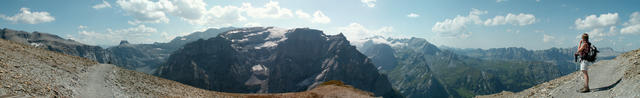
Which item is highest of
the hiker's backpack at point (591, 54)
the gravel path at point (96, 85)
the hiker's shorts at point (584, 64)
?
the hiker's backpack at point (591, 54)

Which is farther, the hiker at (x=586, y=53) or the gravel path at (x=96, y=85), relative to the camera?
the gravel path at (x=96, y=85)

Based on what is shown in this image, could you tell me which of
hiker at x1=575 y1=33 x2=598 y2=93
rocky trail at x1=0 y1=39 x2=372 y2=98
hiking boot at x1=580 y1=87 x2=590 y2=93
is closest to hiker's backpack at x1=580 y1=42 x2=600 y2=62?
hiker at x1=575 y1=33 x2=598 y2=93

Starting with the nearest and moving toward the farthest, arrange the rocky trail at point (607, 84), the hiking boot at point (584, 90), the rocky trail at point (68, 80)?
the rocky trail at point (607, 84) < the hiking boot at point (584, 90) < the rocky trail at point (68, 80)

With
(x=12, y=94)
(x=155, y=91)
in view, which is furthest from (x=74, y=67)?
(x=12, y=94)

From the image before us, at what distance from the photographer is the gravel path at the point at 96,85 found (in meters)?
25.8

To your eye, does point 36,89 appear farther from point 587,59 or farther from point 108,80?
point 587,59

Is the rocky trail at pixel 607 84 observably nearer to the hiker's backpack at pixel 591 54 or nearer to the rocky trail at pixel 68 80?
the hiker's backpack at pixel 591 54

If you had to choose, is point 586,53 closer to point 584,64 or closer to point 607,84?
point 584,64

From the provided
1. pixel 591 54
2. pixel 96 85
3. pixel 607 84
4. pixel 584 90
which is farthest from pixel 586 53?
pixel 96 85

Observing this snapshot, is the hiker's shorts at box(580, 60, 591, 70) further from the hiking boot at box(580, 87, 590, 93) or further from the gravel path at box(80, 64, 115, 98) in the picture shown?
the gravel path at box(80, 64, 115, 98)

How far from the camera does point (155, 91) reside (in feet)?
113

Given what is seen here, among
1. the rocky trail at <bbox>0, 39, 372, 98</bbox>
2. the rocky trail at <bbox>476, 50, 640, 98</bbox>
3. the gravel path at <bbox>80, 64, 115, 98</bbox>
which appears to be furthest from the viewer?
the gravel path at <bbox>80, 64, 115, 98</bbox>

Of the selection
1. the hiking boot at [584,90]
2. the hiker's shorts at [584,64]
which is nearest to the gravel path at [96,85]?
the hiker's shorts at [584,64]

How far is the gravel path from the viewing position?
25844 mm
